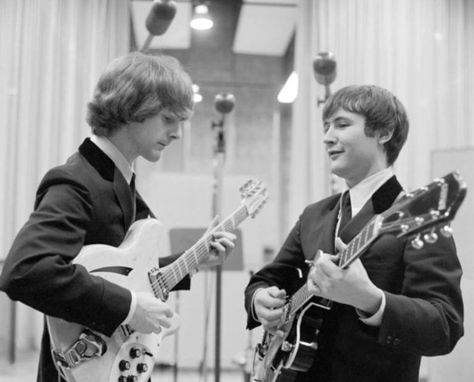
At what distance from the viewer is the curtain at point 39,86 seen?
439 cm

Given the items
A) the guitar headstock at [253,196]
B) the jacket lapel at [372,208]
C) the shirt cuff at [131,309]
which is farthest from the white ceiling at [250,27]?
the shirt cuff at [131,309]

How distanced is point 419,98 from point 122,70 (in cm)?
321

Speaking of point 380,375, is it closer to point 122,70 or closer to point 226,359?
point 122,70

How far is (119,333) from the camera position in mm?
1391

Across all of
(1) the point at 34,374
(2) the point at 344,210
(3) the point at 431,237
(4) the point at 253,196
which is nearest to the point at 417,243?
(3) the point at 431,237

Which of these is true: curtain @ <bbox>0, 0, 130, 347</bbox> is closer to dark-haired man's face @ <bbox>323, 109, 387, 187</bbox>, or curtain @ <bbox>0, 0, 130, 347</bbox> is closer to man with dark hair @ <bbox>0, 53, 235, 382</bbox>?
man with dark hair @ <bbox>0, 53, 235, 382</bbox>

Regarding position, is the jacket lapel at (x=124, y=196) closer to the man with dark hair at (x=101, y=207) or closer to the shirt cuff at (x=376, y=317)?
the man with dark hair at (x=101, y=207)

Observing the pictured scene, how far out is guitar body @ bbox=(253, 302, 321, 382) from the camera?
4.65 feet

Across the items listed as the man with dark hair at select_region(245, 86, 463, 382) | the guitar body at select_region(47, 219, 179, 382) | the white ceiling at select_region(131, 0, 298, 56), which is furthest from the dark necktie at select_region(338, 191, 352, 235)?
the white ceiling at select_region(131, 0, 298, 56)

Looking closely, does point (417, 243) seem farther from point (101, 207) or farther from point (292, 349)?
point (101, 207)

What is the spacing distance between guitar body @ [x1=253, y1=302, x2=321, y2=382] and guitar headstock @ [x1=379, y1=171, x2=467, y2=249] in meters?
0.42

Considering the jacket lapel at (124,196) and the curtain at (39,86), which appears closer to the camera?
the jacket lapel at (124,196)

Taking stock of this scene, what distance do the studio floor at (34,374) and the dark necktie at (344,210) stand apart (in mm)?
2595

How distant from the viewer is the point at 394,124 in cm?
155
